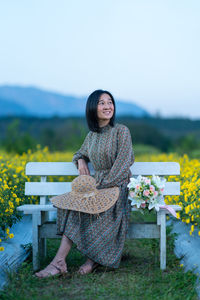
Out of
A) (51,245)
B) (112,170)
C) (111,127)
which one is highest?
(111,127)

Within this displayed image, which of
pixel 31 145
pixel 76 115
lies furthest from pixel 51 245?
pixel 76 115

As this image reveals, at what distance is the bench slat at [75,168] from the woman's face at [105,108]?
1.86 ft

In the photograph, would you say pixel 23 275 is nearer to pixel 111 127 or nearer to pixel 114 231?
pixel 114 231

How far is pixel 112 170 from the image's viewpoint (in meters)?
3.02

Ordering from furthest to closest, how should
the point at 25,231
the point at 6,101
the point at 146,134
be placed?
the point at 6,101, the point at 146,134, the point at 25,231

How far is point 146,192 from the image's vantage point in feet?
9.21

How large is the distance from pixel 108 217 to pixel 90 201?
7.5 inches

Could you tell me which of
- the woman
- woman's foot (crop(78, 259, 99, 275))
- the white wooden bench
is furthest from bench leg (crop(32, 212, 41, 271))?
woman's foot (crop(78, 259, 99, 275))

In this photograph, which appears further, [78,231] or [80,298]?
[78,231]

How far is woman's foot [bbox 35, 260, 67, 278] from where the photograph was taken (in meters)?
2.75

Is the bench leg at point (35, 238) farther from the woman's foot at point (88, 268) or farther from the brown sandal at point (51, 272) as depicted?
the woman's foot at point (88, 268)

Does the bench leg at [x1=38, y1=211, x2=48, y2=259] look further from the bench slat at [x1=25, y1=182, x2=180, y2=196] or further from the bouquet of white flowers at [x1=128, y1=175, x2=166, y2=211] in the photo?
the bouquet of white flowers at [x1=128, y1=175, x2=166, y2=211]

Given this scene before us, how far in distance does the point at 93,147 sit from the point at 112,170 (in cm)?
34

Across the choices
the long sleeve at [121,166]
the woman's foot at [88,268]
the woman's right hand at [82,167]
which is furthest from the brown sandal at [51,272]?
the woman's right hand at [82,167]
